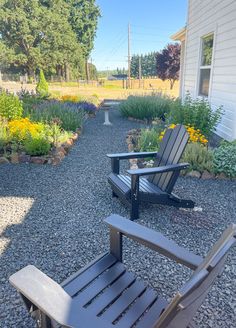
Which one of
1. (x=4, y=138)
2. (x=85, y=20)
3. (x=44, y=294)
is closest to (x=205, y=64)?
(x=4, y=138)

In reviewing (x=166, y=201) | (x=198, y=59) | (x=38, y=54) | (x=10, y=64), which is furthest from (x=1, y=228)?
(x=10, y=64)

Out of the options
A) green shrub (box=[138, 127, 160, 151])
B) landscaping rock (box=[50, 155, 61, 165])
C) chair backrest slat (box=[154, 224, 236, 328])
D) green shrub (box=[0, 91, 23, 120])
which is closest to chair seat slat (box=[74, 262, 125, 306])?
chair backrest slat (box=[154, 224, 236, 328])

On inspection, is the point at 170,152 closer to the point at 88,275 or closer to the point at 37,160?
the point at 88,275

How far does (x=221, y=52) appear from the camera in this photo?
5258 mm

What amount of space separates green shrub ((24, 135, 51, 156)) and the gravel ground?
1.05ft

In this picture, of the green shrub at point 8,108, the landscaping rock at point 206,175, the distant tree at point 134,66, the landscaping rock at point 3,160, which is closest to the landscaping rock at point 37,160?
the landscaping rock at point 3,160

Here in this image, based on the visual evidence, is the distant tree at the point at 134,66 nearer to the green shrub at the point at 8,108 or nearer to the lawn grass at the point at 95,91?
the lawn grass at the point at 95,91

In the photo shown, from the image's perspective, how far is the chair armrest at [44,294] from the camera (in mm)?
1001

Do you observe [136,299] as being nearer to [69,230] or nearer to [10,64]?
[69,230]

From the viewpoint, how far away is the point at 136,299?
56.0 inches

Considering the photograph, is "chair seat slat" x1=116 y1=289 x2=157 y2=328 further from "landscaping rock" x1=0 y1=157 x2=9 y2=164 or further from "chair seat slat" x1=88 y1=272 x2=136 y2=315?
"landscaping rock" x1=0 y1=157 x2=9 y2=164

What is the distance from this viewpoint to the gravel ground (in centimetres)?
188

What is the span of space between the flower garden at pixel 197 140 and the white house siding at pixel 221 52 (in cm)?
24

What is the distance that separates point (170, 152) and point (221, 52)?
3457 millimetres
